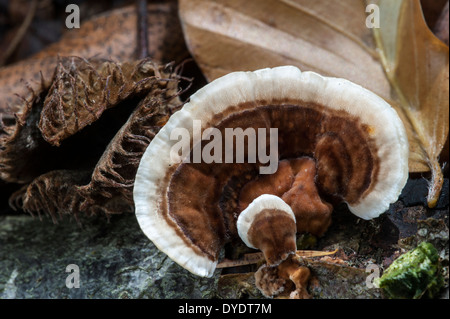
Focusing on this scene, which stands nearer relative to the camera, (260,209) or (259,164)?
(260,209)

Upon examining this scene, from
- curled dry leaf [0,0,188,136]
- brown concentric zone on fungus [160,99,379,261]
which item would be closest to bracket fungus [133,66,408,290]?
brown concentric zone on fungus [160,99,379,261]

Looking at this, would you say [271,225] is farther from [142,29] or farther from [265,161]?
[142,29]

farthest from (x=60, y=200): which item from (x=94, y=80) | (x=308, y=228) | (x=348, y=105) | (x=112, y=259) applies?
(x=348, y=105)

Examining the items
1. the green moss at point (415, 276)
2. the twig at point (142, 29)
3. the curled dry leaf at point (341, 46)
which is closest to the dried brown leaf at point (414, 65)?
the curled dry leaf at point (341, 46)

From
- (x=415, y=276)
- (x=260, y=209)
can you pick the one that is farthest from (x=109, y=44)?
(x=415, y=276)

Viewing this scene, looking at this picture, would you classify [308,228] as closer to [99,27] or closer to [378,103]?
[378,103]

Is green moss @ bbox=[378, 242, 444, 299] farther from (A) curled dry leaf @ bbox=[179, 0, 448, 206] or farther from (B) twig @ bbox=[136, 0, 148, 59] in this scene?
(B) twig @ bbox=[136, 0, 148, 59]
